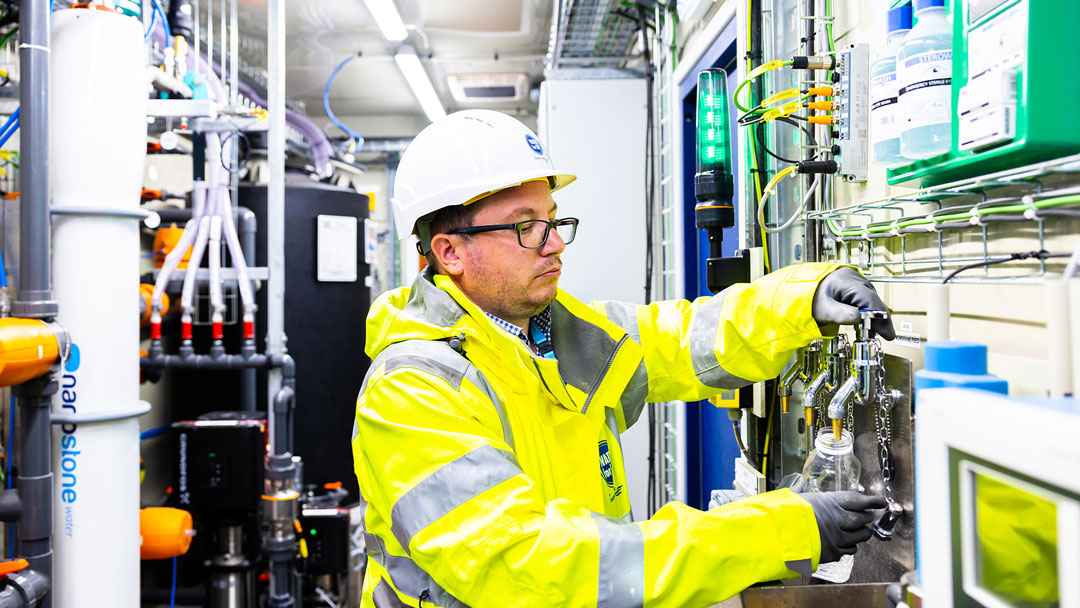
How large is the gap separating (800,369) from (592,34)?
194 centimetres

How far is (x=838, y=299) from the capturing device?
42.5 inches

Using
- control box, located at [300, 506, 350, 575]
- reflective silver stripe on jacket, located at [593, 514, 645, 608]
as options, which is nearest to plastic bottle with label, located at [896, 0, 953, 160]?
reflective silver stripe on jacket, located at [593, 514, 645, 608]

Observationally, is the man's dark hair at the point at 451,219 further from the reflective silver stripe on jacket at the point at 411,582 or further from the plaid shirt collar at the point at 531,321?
the reflective silver stripe on jacket at the point at 411,582

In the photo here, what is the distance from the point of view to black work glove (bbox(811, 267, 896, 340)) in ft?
3.25

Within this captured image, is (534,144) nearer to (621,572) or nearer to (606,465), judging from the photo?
(606,465)

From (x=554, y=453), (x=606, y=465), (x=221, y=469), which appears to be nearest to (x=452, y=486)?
A: (x=554, y=453)

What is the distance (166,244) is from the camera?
3209 millimetres

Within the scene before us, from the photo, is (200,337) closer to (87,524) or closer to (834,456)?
(87,524)

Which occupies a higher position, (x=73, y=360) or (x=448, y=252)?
(x=448, y=252)

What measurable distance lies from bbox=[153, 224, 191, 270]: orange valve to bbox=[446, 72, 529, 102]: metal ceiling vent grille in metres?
2.64

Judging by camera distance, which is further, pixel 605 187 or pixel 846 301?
pixel 605 187

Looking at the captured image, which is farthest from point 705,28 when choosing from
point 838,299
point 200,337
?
point 200,337

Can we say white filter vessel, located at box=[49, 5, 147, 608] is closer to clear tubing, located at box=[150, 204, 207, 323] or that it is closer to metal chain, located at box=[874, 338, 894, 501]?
clear tubing, located at box=[150, 204, 207, 323]

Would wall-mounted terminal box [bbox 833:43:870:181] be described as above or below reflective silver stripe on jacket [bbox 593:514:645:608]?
above
